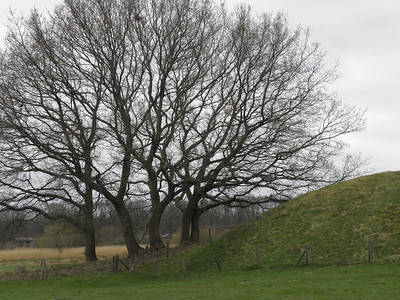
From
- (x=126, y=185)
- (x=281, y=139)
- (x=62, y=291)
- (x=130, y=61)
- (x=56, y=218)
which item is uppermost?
(x=130, y=61)

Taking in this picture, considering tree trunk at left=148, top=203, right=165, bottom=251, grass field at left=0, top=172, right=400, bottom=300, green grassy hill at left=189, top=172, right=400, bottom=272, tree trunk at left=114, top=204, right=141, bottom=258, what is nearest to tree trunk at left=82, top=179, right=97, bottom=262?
tree trunk at left=114, top=204, right=141, bottom=258

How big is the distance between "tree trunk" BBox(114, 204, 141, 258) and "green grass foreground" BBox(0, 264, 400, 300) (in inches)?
231

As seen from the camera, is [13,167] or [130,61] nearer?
[13,167]

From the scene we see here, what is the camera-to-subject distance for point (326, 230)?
89.7ft

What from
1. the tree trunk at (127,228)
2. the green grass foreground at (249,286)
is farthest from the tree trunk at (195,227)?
the green grass foreground at (249,286)

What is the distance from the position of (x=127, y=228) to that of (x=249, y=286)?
52.2 ft

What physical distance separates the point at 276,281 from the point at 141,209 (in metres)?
17.7

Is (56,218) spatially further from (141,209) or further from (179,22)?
(179,22)

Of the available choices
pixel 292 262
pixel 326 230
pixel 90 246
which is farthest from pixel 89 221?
pixel 326 230

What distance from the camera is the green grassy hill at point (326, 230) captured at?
2397 centimetres

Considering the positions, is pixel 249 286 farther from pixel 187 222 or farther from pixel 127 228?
pixel 187 222

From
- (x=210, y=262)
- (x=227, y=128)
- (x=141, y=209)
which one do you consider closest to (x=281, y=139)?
A: (x=227, y=128)

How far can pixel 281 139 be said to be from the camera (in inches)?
1244

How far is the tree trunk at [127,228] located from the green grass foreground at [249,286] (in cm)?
585
